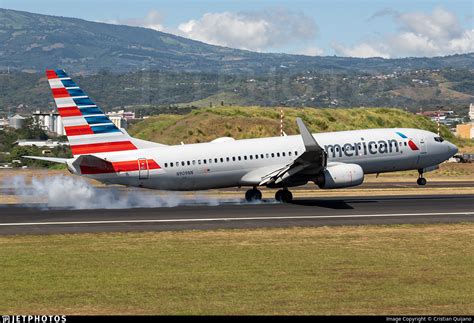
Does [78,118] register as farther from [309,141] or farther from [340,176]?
[340,176]

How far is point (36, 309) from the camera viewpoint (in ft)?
78.2

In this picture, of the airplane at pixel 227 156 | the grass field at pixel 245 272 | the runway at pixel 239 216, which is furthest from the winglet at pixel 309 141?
the grass field at pixel 245 272

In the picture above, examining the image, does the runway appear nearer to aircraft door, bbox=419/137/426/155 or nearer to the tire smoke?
the tire smoke

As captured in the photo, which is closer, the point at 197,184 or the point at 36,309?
the point at 36,309

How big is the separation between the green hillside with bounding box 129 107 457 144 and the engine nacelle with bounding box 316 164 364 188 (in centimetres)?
5737

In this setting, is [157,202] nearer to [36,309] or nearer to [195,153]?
[195,153]

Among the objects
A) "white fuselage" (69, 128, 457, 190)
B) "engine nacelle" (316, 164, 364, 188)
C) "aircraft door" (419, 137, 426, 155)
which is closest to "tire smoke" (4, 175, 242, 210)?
"white fuselage" (69, 128, 457, 190)

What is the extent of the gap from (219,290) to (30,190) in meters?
46.6

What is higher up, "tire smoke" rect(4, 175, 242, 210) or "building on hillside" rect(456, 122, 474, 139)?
"building on hillside" rect(456, 122, 474, 139)

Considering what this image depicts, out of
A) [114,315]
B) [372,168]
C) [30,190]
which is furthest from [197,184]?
[114,315]

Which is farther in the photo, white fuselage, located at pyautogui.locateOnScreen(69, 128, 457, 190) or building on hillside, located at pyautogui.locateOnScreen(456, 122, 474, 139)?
building on hillside, located at pyautogui.locateOnScreen(456, 122, 474, 139)

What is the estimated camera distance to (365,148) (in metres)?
56.8

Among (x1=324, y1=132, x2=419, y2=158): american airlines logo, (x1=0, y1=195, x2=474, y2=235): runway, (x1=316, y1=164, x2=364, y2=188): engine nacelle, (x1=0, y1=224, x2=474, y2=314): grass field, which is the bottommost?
(x1=0, y1=224, x2=474, y2=314): grass field

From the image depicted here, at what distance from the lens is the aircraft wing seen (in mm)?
51125
